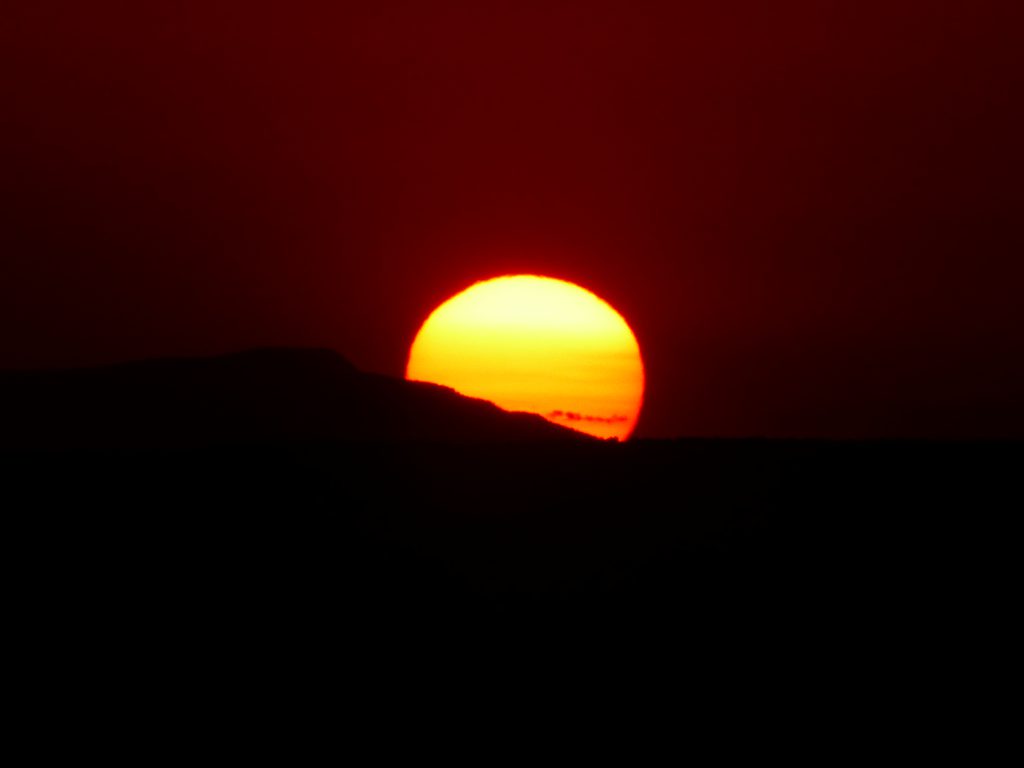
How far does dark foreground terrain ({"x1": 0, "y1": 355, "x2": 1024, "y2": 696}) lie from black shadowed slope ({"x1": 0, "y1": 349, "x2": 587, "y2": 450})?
1802 cm

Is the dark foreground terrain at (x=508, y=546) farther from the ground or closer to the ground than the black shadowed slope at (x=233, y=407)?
closer to the ground

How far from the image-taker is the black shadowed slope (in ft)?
112

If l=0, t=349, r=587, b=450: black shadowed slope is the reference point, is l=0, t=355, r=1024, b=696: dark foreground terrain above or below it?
below

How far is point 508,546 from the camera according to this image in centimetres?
1291

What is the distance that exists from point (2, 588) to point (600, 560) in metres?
4.67

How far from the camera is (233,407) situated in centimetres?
3825

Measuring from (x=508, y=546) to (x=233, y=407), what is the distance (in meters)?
26.3

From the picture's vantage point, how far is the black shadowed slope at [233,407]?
34188 millimetres

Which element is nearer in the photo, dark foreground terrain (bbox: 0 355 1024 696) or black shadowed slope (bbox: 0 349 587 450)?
dark foreground terrain (bbox: 0 355 1024 696)

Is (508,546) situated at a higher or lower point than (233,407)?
lower

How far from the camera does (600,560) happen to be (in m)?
12.6

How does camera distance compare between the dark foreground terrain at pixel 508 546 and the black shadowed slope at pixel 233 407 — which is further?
the black shadowed slope at pixel 233 407

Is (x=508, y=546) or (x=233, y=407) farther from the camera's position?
(x=233, y=407)

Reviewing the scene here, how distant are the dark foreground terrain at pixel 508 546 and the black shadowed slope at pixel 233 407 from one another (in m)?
18.0
